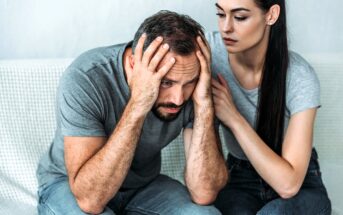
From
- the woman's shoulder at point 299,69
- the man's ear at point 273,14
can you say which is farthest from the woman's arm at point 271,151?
the man's ear at point 273,14

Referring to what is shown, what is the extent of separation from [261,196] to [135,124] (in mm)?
500

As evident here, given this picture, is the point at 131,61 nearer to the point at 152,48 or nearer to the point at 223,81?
the point at 152,48

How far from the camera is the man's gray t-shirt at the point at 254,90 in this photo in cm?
172

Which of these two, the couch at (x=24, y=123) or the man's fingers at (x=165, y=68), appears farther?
the couch at (x=24, y=123)

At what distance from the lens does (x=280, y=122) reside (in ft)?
5.90

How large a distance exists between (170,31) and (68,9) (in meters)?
0.85

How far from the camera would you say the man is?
1471mm

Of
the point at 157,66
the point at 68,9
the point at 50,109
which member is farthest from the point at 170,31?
the point at 68,9

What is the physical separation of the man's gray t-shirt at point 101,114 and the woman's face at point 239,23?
0.21m

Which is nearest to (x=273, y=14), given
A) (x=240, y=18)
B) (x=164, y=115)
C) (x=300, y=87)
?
(x=240, y=18)

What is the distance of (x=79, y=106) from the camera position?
1487mm

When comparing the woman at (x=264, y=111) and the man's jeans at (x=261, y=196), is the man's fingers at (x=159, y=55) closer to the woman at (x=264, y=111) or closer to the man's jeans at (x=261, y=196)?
the woman at (x=264, y=111)

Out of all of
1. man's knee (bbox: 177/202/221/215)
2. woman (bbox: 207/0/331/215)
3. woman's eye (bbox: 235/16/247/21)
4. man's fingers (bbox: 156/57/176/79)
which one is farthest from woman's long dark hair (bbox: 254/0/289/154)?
man's fingers (bbox: 156/57/176/79)

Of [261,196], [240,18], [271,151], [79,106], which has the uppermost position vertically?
[240,18]
